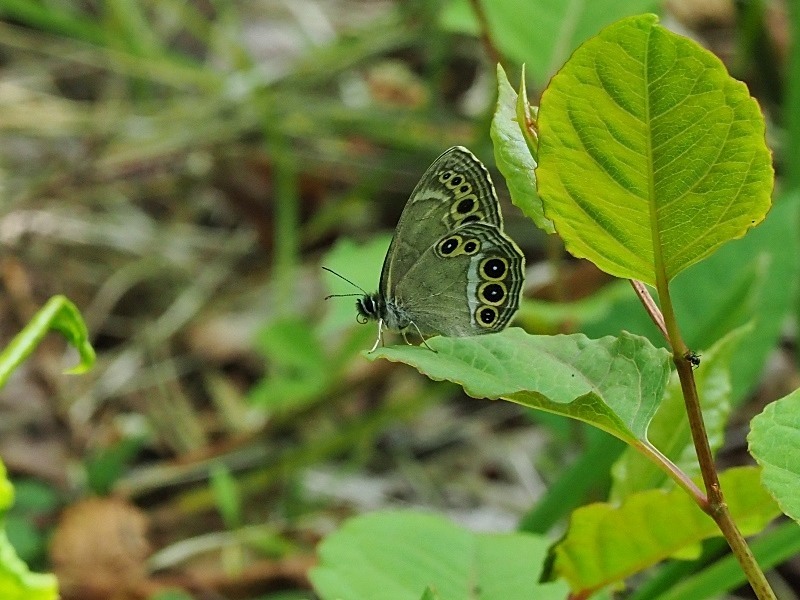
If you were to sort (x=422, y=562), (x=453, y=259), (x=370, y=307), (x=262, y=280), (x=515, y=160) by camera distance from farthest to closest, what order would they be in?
(x=262, y=280)
(x=370, y=307)
(x=453, y=259)
(x=422, y=562)
(x=515, y=160)

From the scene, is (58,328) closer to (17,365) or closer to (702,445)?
(17,365)

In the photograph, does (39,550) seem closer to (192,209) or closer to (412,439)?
(412,439)

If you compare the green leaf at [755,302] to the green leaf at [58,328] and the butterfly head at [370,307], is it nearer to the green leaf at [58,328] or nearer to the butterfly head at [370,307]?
the butterfly head at [370,307]

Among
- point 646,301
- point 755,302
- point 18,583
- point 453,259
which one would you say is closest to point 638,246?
point 646,301

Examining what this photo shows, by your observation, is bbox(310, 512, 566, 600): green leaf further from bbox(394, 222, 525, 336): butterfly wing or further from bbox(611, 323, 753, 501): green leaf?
bbox(394, 222, 525, 336): butterfly wing

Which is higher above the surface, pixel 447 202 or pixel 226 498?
pixel 447 202

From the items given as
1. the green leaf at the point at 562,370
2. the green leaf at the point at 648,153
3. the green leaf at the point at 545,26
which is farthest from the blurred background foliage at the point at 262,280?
the green leaf at the point at 648,153

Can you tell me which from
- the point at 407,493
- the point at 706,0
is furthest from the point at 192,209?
the point at 706,0
